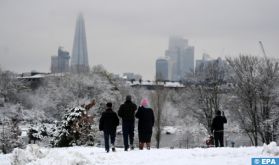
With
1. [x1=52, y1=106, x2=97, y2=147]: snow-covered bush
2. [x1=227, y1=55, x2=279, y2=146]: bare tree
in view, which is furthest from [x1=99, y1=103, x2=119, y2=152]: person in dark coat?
[x1=227, y1=55, x2=279, y2=146]: bare tree

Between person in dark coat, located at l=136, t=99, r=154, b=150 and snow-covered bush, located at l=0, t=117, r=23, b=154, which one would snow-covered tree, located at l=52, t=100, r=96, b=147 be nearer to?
snow-covered bush, located at l=0, t=117, r=23, b=154

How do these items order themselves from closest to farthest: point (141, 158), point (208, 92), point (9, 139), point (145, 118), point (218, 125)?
point (141, 158) < point (145, 118) < point (218, 125) < point (9, 139) < point (208, 92)

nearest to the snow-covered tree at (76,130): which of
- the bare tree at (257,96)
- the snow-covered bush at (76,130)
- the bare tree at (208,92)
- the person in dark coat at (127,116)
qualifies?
the snow-covered bush at (76,130)

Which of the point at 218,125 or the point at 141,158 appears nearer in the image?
the point at 141,158

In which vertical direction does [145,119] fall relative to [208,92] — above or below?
below

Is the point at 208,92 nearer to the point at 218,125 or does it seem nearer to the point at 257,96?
the point at 257,96

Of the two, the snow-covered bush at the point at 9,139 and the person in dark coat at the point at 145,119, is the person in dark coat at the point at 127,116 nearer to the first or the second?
the person in dark coat at the point at 145,119

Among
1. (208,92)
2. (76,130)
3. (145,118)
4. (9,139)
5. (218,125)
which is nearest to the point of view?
(145,118)

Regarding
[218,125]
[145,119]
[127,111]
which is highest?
[127,111]

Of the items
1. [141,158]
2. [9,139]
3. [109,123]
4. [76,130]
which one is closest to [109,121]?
[109,123]

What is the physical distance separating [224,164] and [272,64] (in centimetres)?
3967

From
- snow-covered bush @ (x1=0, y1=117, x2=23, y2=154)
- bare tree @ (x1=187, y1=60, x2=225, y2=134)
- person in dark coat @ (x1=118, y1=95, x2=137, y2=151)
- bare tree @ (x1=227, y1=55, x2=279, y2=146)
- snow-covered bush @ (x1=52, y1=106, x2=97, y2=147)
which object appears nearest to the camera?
person in dark coat @ (x1=118, y1=95, x2=137, y2=151)

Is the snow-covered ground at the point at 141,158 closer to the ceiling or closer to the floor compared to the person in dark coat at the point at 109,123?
closer to the floor

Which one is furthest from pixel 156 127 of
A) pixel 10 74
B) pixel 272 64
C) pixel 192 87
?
pixel 10 74
